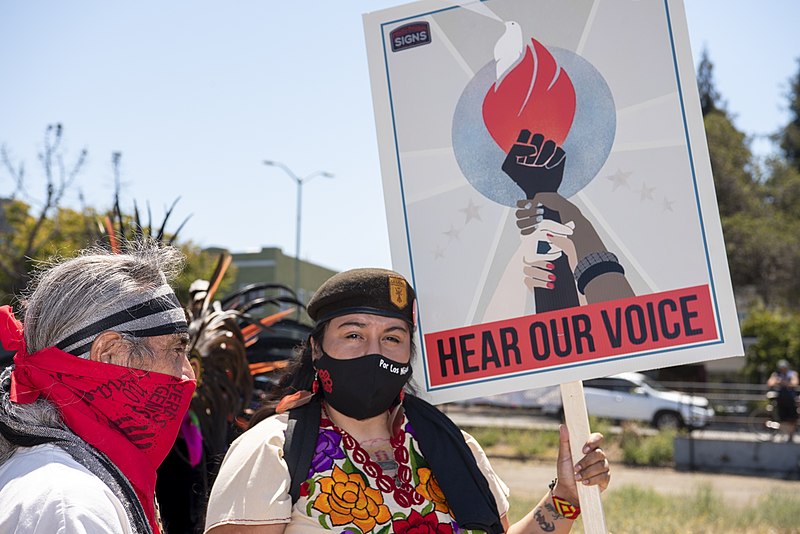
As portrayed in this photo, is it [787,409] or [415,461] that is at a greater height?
[415,461]

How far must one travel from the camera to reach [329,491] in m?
2.54

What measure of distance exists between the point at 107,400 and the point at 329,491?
34.5 inches

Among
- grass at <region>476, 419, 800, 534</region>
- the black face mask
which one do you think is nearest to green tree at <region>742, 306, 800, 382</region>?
grass at <region>476, 419, 800, 534</region>

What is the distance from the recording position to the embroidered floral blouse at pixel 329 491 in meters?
2.42

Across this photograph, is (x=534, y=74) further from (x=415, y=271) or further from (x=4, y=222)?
(x=4, y=222)

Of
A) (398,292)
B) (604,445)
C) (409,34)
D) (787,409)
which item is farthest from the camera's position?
(604,445)

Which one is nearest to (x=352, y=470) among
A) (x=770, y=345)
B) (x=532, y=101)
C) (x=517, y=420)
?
(x=532, y=101)

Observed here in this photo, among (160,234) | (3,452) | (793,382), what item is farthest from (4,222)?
(3,452)

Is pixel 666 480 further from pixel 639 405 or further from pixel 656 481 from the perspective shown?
pixel 639 405

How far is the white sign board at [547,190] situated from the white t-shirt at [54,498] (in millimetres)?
1583

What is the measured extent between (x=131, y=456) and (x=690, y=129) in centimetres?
214

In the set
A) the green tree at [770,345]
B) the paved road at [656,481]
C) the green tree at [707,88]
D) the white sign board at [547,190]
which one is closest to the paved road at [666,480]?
the paved road at [656,481]

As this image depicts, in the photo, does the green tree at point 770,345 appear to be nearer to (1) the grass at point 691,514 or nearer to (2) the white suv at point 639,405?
(2) the white suv at point 639,405

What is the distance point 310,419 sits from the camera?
2660mm
